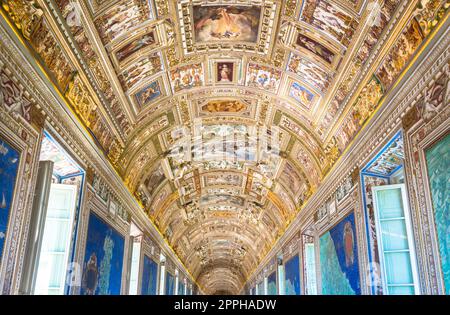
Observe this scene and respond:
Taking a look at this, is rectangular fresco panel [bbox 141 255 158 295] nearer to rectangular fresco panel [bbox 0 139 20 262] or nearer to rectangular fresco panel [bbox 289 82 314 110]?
rectangular fresco panel [bbox 289 82 314 110]

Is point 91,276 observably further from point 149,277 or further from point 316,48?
point 149,277

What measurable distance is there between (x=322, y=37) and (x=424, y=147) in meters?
5.01

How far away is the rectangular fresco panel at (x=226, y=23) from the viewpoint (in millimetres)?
12281

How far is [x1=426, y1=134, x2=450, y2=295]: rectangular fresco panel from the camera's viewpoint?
7.50 meters

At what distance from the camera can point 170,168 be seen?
20938 millimetres

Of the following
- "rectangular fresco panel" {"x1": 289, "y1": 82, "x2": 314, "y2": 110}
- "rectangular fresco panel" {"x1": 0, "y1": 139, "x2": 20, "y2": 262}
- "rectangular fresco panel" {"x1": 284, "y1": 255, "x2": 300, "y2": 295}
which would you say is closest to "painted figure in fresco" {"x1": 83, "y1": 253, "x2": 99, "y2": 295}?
"rectangular fresco panel" {"x1": 0, "y1": 139, "x2": 20, "y2": 262}

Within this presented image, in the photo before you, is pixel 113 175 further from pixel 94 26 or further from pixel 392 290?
pixel 392 290

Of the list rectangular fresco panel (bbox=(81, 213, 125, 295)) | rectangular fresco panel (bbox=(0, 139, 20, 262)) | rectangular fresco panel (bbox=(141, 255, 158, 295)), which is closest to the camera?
rectangular fresco panel (bbox=(0, 139, 20, 262))

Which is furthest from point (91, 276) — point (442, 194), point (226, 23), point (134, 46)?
point (442, 194)

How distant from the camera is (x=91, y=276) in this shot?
508 inches

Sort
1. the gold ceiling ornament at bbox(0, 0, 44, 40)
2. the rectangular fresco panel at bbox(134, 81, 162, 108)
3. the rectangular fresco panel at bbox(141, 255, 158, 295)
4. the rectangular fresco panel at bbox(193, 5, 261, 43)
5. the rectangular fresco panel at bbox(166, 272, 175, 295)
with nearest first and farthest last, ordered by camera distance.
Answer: the gold ceiling ornament at bbox(0, 0, 44, 40) < the rectangular fresco panel at bbox(193, 5, 261, 43) < the rectangular fresco panel at bbox(134, 81, 162, 108) < the rectangular fresco panel at bbox(141, 255, 158, 295) < the rectangular fresco panel at bbox(166, 272, 175, 295)

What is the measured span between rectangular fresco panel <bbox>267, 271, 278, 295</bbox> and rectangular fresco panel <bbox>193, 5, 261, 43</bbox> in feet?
61.3
